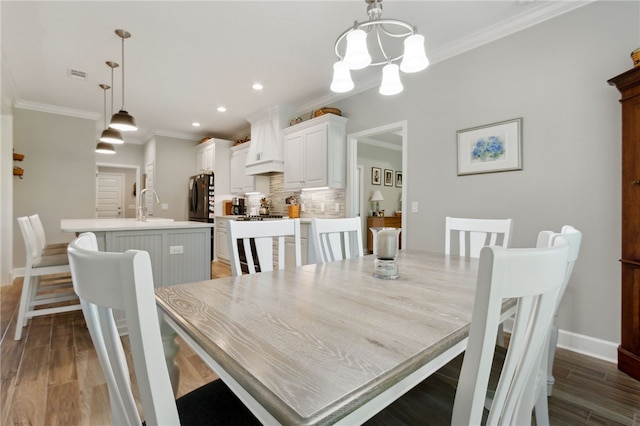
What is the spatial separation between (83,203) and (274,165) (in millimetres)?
3300

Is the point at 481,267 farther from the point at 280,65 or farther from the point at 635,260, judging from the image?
the point at 280,65

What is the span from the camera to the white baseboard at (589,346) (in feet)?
6.66

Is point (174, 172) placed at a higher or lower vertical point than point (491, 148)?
higher

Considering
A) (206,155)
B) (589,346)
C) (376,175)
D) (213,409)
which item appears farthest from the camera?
(206,155)

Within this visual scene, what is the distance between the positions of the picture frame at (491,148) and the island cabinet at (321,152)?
5.16 feet

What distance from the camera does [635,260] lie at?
1792 mm

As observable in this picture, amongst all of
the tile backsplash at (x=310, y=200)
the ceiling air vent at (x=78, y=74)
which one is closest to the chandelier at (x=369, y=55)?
the tile backsplash at (x=310, y=200)

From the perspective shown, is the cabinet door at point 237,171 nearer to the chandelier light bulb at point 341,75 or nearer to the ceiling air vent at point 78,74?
the ceiling air vent at point 78,74

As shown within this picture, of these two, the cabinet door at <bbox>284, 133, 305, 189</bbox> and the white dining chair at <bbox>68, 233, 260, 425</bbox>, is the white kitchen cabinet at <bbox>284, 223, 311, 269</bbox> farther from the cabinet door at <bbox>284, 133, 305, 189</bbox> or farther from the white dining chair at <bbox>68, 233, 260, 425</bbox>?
the white dining chair at <bbox>68, 233, 260, 425</bbox>

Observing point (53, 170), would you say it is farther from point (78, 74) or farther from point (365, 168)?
point (365, 168)

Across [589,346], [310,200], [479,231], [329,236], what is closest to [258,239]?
[329,236]

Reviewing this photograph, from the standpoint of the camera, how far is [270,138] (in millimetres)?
4734

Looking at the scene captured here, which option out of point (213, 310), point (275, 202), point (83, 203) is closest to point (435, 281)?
point (213, 310)

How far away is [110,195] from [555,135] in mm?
9090
